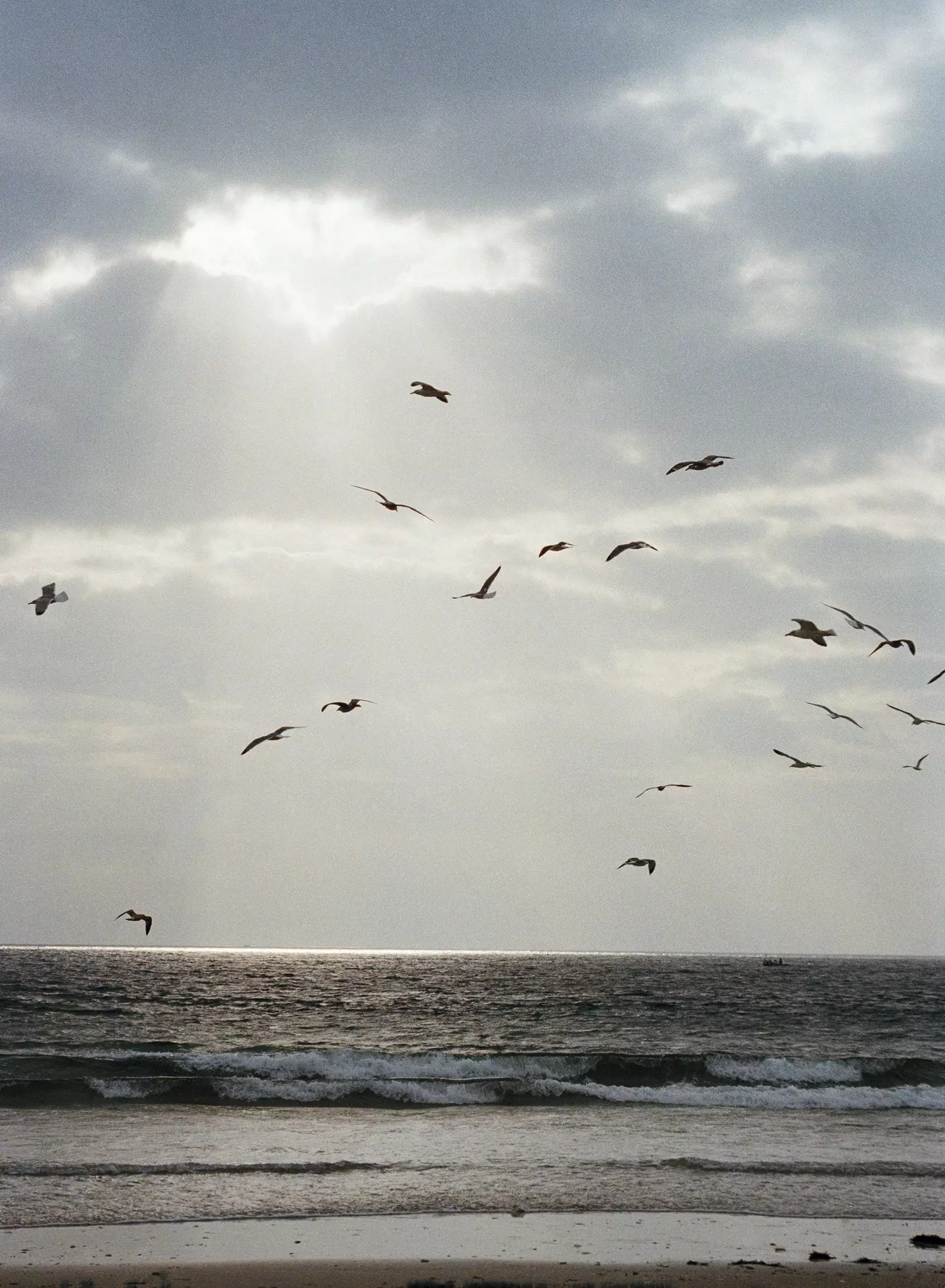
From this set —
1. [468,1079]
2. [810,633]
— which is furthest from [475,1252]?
[468,1079]

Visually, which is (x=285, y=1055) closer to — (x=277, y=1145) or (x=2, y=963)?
(x=277, y=1145)

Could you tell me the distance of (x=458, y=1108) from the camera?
91.6 feet

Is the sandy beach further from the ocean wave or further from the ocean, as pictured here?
the ocean wave

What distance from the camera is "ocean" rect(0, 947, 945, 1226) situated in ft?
55.8

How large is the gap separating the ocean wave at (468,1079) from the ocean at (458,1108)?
118 millimetres

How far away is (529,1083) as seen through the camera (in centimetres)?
3077

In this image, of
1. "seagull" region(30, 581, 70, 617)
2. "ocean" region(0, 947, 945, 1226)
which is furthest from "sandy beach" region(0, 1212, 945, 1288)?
"seagull" region(30, 581, 70, 617)

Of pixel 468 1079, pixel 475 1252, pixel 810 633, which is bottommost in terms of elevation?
pixel 468 1079

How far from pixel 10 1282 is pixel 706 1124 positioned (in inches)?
650

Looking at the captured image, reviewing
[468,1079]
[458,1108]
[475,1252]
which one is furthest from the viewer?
[468,1079]

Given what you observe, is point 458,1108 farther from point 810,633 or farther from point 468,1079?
point 810,633

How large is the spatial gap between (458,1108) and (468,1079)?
458cm

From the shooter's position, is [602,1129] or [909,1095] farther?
[909,1095]

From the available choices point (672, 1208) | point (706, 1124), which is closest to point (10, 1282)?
point (672, 1208)
